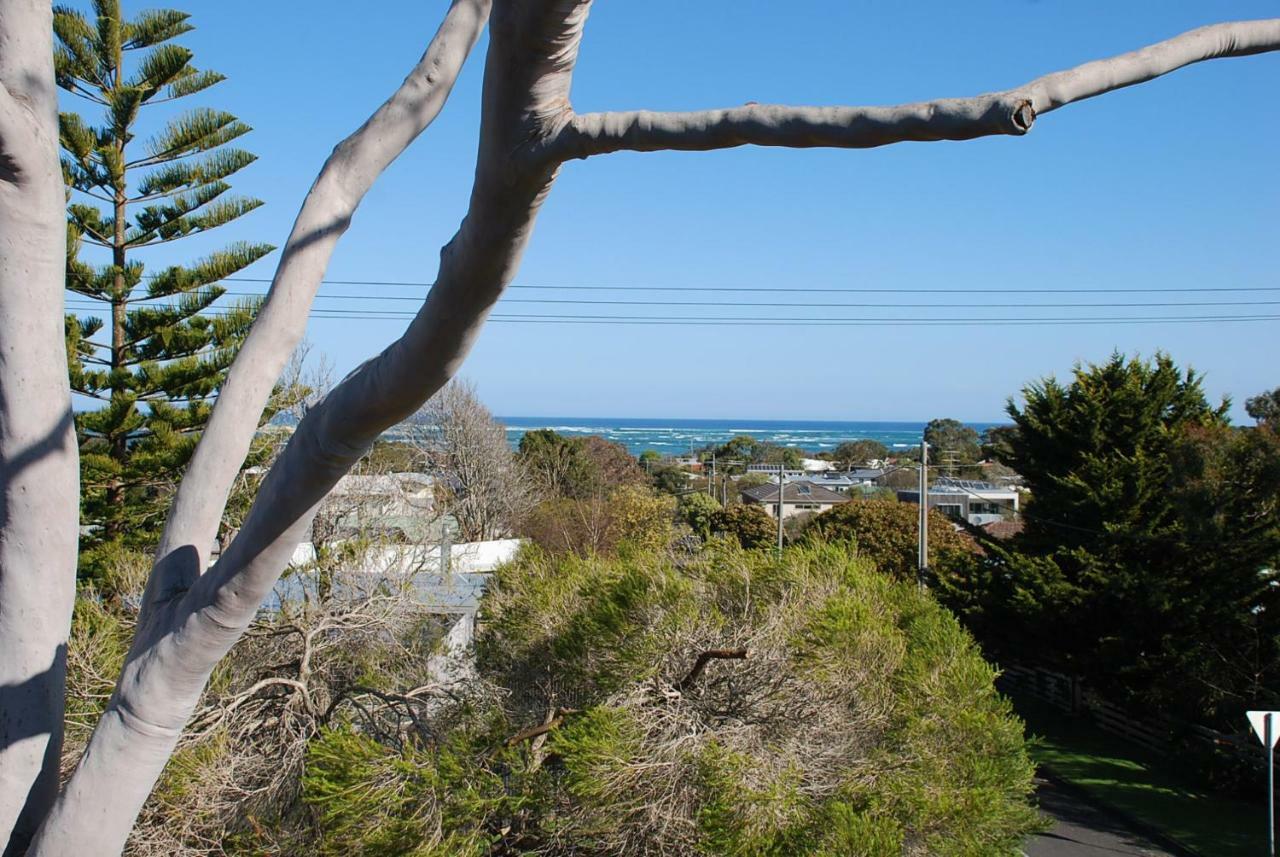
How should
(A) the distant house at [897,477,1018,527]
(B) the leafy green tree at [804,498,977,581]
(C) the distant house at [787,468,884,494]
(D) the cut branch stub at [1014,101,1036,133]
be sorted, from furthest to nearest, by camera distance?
1. (C) the distant house at [787,468,884,494]
2. (A) the distant house at [897,477,1018,527]
3. (B) the leafy green tree at [804,498,977,581]
4. (D) the cut branch stub at [1014,101,1036,133]

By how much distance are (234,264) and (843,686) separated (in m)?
10.0

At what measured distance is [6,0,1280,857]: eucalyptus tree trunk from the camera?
1434mm

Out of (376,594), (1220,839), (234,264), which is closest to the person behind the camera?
(376,594)

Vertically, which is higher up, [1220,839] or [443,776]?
[443,776]

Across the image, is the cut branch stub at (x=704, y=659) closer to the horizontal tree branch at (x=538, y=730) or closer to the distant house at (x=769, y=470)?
the horizontal tree branch at (x=538, y=730)

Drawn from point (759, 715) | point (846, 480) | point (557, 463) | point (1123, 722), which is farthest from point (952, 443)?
point (759, 715)

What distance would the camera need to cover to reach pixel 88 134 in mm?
12812

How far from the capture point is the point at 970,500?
4456 centimetres

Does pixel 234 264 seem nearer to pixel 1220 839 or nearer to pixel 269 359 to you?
pixel 269 359

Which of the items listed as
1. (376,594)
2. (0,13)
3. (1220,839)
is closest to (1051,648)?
(1220,839)

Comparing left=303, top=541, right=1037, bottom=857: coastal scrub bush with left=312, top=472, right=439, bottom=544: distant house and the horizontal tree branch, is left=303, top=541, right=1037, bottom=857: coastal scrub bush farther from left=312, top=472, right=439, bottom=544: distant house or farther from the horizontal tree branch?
left=312, top=472, right=439, bottom=544: distant house

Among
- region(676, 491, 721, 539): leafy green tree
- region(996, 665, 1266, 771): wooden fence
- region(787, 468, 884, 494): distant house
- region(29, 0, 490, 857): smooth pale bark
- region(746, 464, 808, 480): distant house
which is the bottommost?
region(996, 665, 1266, 771): wooden fence

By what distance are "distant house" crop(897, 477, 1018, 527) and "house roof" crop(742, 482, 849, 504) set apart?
292cm

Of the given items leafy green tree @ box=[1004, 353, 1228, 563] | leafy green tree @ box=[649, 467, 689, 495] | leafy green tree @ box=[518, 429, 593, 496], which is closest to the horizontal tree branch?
leafy green tree @ box=[1004, 353, 1228, 563]
